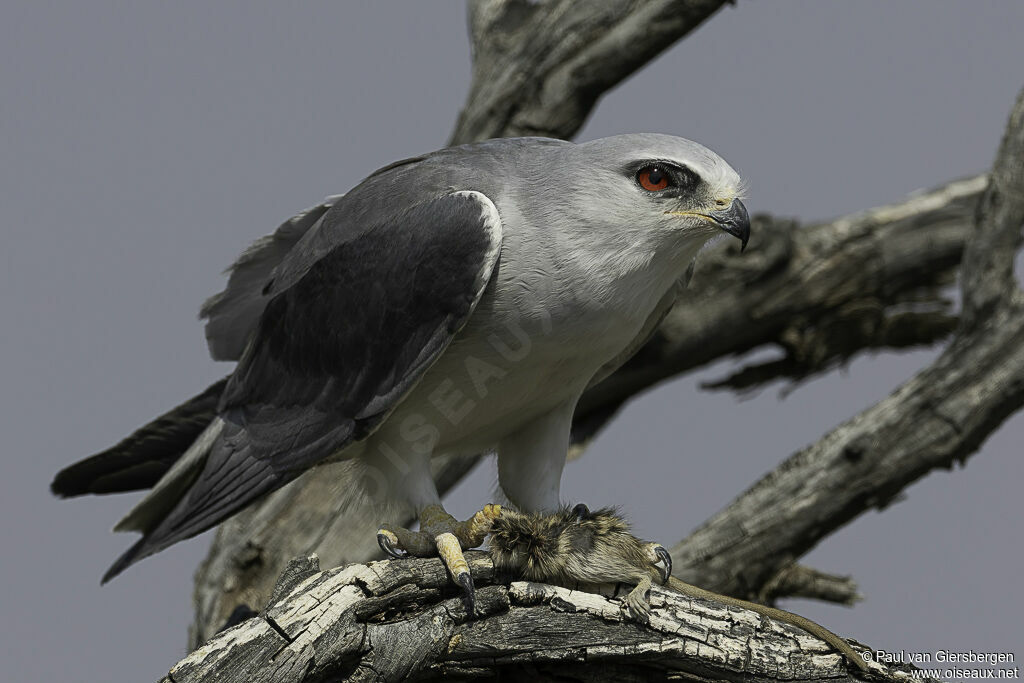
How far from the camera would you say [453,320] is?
4.11 m

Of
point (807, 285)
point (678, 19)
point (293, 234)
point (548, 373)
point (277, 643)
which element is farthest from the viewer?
point (807, 285)

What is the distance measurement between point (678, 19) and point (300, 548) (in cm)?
367

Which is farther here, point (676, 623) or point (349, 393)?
point (349, 393)

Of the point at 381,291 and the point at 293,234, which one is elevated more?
the point at 293,234

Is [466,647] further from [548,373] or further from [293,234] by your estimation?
[293,234]

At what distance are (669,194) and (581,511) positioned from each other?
4.07ft

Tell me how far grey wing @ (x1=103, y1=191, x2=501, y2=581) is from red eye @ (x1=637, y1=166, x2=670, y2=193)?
1.77 feet

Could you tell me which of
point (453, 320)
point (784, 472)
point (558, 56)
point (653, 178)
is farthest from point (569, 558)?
point (558, 56)

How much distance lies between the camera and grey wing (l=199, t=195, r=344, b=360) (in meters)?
5.34

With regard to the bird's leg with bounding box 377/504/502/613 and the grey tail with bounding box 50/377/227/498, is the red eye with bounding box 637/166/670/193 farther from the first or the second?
the grey tail with bounding box 50/377/227/498

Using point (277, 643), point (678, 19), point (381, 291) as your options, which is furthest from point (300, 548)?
point (678, 19)

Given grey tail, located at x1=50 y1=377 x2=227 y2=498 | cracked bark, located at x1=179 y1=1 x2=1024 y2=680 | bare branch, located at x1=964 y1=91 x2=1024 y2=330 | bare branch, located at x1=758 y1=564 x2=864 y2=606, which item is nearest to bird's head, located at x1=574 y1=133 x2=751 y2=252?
grey tail, located at x1=50 y1=377 x2=227 y2=498

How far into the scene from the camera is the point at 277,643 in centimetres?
354

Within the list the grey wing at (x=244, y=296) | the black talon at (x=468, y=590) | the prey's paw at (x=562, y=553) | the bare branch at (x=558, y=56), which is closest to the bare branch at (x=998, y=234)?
the bare branch at (x=558, y=56)
